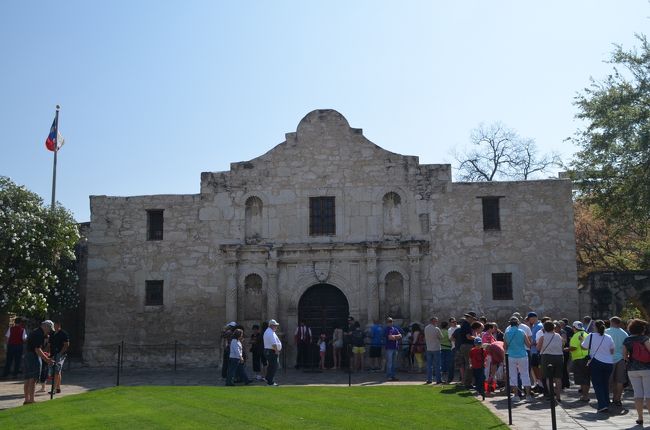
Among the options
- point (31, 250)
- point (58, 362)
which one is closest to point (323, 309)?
point (58, 362)

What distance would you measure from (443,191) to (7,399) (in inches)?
539

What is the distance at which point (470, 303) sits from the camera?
68.4 feet

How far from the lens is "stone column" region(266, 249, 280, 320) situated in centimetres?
2125

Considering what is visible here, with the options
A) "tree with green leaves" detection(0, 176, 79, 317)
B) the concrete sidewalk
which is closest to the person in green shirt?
the concrete sidewalk

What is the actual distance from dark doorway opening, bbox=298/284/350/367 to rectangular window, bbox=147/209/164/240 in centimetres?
550

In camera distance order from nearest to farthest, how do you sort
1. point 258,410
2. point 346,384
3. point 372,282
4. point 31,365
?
point 258,410, point 31,365, point 346,384, point 372,282

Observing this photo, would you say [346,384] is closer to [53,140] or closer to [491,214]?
[491,214]

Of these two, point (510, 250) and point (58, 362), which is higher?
point (510, 250)

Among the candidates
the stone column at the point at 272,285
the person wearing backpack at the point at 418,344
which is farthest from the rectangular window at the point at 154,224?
the person wearing backpack at the point at 418,344

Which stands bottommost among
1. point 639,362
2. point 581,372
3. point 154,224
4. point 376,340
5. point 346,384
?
point 346,384

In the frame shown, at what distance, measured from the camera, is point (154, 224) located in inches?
899

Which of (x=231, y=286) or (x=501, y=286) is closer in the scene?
(x=501, y=286)

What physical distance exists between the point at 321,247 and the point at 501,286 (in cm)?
582

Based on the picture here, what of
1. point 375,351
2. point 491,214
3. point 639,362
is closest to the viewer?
point 639,362
